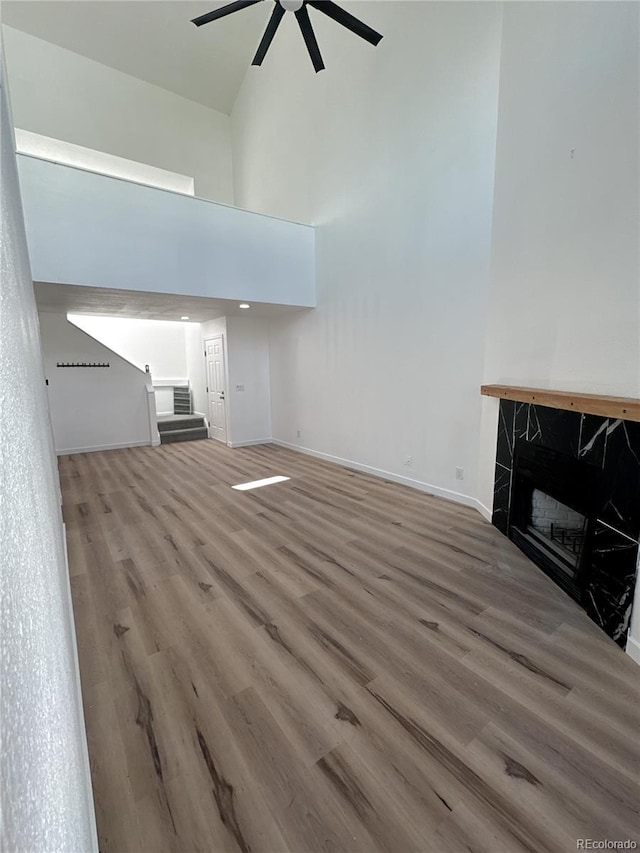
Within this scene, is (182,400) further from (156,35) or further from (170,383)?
(156,35)

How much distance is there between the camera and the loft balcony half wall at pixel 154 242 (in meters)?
3.74

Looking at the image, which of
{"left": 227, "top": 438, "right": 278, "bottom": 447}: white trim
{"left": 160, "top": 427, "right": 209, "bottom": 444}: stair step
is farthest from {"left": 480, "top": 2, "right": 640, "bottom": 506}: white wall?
{"left": 160, "top": 427, "right": 209, "bottom": 444}: stair step

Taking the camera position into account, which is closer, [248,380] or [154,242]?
[154,242]

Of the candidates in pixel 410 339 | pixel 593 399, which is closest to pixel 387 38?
pixel 410 339

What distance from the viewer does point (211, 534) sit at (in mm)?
3188

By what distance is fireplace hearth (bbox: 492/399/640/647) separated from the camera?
1930mm

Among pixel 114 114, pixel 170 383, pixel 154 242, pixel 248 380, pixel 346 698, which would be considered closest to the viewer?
pixel 346 698

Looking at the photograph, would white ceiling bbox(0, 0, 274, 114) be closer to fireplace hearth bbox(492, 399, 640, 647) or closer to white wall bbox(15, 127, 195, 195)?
white wall bbox(15, 127, 195, 195)

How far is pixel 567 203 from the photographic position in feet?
7.93

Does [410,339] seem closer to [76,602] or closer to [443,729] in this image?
[443,729]

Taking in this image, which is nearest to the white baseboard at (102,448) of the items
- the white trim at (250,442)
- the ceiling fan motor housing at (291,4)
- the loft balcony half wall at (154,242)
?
the white trim at (250,442)

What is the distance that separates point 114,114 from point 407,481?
814 centimetres

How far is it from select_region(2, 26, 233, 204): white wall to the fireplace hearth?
7.95m

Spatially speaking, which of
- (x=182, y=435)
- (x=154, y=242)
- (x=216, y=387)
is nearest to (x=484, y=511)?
(x=154, y=242)
